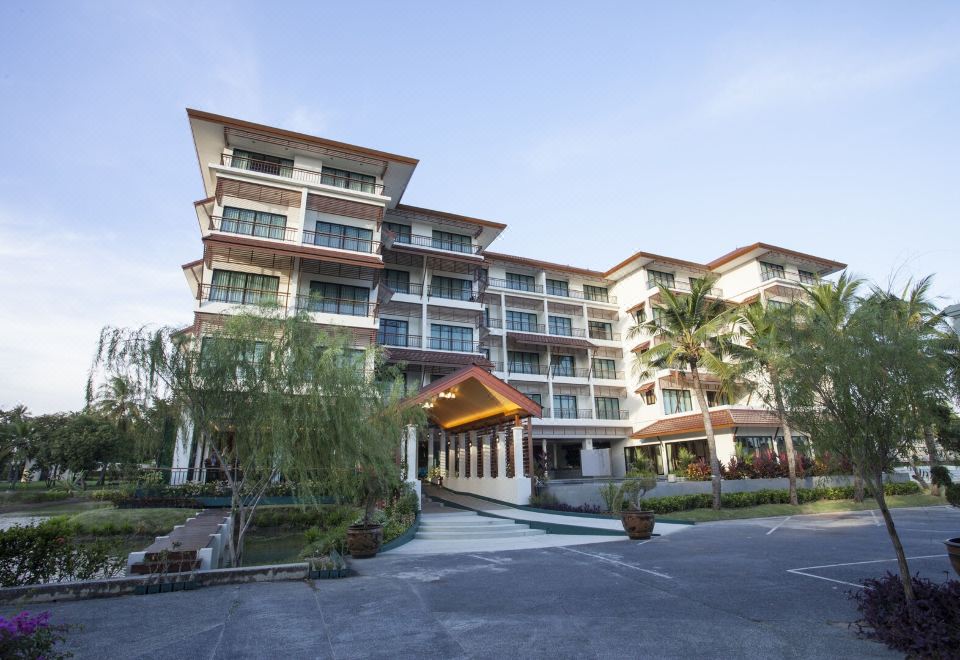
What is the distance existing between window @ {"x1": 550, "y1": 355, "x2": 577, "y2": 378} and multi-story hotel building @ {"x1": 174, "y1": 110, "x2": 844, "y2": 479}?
0.09 m

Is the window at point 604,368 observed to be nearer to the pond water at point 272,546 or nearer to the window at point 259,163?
the window at point 259,163

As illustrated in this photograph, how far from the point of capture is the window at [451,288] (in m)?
33.3

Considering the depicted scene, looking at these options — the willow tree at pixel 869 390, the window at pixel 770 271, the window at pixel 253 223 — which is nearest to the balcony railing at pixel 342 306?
the window at pixel 253 223

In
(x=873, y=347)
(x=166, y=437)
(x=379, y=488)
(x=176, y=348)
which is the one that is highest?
(x=176, y=348)

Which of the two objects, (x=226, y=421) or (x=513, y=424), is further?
(x=513, y=424)

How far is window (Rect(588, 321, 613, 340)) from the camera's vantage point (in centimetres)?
4112

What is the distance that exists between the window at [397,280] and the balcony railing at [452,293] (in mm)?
1489

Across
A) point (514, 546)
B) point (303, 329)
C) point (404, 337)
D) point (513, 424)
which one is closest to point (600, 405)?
point (404, 337)

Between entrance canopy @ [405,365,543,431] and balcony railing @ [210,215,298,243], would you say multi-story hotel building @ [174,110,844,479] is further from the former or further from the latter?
entrance canopy @ [405,365,543,431]

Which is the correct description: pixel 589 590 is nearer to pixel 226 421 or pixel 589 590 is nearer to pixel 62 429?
pixel 226 421

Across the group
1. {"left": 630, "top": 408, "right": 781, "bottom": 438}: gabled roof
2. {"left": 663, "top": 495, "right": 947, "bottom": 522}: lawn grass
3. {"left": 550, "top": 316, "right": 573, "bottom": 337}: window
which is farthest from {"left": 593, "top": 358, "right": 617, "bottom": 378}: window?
{"left": 663, "top": 495, "right": 947, "bottom": 522}: lawn grass

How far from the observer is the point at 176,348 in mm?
10305

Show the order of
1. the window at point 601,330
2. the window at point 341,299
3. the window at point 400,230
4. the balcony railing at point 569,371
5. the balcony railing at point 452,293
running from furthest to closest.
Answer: the window at point 601,330 < the balcony railing at point 569,371 < the balcony railing at point 452,293 < the window at point 400,230 < the window at point 341,299

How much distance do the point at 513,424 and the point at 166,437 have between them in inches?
498
